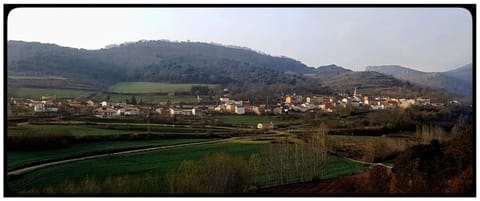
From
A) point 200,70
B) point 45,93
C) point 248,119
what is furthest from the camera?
point 200,70

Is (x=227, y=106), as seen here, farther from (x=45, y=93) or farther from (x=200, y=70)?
(x=45, y=93)

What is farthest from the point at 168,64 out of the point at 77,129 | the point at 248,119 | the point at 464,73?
the point at 464,73

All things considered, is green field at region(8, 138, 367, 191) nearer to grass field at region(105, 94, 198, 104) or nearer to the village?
the village

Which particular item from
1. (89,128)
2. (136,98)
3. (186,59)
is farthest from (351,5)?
(89,128)

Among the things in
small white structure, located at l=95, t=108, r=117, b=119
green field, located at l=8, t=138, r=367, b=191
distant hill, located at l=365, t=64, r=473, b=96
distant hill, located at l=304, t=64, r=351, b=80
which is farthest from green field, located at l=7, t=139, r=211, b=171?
distant hill, located at l=365, t=64, r=473, b=96

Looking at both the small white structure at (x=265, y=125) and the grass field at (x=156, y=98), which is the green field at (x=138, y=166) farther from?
the grass field at (x=156, y=98)

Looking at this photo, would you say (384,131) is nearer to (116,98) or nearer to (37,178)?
(116,98)
